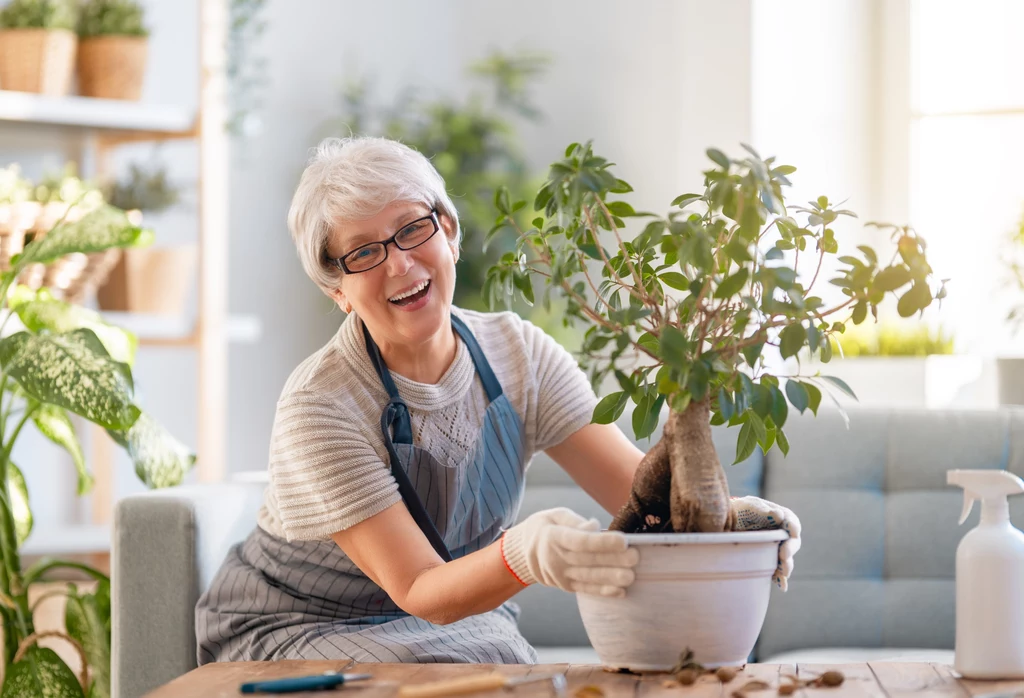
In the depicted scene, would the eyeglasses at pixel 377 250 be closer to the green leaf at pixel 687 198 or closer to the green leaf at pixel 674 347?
the green leaf at pixel 687 198

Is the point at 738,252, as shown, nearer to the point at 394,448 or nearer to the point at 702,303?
the point at 702,303

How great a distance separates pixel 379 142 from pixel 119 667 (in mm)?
896

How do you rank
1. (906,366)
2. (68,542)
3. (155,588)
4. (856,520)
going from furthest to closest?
(906,366)
(68,542)
(856,520)
(155,588)

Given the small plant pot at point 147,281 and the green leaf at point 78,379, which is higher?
the small plant pot at point 147,281

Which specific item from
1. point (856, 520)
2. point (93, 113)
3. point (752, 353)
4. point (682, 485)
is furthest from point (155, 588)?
point (93, 113)

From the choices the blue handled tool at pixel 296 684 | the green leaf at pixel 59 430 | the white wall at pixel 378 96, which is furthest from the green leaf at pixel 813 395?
the white wall at pixel 378 96

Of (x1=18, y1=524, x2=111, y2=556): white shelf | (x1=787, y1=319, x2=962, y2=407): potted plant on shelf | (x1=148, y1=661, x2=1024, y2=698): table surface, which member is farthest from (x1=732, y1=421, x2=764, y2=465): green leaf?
(x1=18, y1=524, x2=111, y2=556): white shelf

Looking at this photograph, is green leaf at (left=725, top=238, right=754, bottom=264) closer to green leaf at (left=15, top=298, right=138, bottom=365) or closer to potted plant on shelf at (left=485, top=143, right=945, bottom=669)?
potted plant on shelf at (left=485, top=143, right=945, bottom=669)

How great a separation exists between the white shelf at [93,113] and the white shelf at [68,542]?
102 cm

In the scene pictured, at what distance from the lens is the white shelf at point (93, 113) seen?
2.75 meters

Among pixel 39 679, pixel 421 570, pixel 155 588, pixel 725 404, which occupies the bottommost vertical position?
pixel 39 679

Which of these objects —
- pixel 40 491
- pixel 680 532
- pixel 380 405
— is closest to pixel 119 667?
pixel 380 405

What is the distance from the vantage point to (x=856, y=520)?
2059mm

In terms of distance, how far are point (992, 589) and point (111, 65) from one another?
2539 millimetres
